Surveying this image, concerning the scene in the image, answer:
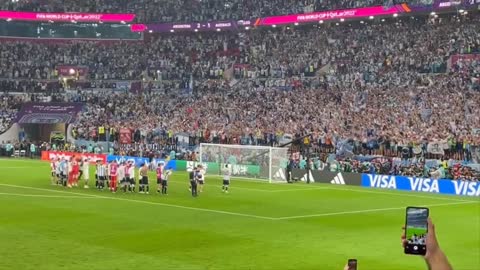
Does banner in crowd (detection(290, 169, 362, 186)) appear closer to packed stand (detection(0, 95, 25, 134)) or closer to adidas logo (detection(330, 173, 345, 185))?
adidas logo (detection(330, 173, 345, 185))

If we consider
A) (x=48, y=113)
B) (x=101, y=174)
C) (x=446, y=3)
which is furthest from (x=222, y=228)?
(x=48, y=113)

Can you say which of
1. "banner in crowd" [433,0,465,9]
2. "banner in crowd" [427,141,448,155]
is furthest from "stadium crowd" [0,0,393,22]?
"banner in crowd" [427,141,448,155]

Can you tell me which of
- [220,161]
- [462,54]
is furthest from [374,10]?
[220,161]

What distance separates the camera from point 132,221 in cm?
2522

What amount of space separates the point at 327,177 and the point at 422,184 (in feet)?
20.5

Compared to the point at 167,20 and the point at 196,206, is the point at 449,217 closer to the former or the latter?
the point at 196,206

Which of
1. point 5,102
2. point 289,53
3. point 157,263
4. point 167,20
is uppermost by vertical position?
point 167,20

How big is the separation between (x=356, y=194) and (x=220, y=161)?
12.6 m

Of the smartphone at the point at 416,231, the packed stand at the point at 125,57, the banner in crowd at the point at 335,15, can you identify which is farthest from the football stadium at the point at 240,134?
the packed stand at the point at 125,57

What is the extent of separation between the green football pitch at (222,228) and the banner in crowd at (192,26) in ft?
107

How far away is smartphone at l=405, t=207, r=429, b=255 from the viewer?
535 cm

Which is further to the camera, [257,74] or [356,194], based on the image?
[257,74]

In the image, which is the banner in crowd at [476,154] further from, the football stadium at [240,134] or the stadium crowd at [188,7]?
the stadium crowd at [188,7]

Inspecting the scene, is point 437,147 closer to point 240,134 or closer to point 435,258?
point 240,134
